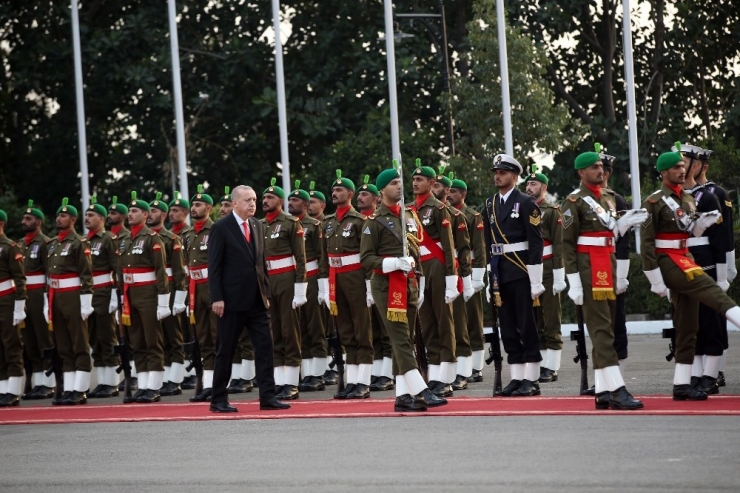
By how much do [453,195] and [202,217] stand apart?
301cm

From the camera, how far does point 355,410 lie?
1388cm

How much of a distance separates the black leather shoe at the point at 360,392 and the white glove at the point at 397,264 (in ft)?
7.54

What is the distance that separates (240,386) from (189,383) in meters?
1.51

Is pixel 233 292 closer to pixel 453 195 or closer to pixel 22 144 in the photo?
pixel 453 195

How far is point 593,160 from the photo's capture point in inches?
505

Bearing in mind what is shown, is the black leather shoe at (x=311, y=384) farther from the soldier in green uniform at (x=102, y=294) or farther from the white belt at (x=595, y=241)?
the white belt at (x=595, y=241)

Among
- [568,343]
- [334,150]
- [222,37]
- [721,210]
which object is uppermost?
[222,37]

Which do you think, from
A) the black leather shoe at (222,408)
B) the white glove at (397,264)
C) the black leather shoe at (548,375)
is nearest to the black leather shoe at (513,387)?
the black leather shoe at (548,375)

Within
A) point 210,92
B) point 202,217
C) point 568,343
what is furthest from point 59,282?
point 210,92

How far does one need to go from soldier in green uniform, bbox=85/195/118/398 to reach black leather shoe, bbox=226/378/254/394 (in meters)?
1.72

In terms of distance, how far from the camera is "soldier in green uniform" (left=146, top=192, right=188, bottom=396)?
18.0 metres

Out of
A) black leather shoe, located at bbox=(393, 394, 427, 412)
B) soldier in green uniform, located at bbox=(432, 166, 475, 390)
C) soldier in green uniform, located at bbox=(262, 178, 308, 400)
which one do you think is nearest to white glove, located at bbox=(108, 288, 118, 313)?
soldier in green uniform, located at bbox=(262, 178, 308, 400)

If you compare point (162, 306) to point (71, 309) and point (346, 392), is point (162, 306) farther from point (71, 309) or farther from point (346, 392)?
point (346, 392)

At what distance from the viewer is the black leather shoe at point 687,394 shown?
12.7 meters
